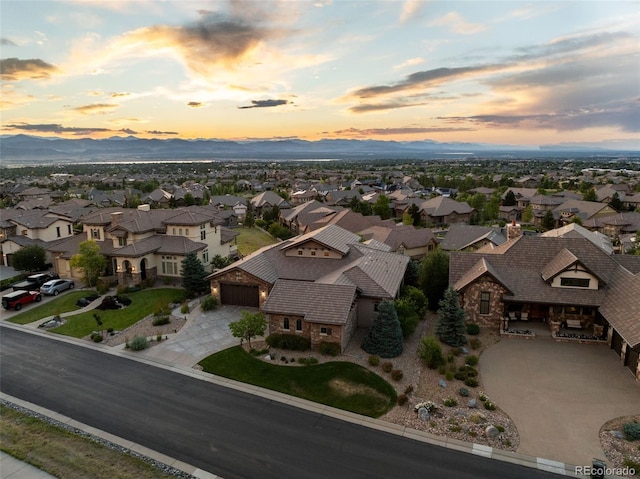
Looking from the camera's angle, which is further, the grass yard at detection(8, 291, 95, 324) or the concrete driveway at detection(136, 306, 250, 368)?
the grass yard at detection(8, 291, 95, 324)

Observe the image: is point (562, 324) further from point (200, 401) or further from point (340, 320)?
point (200, 401)

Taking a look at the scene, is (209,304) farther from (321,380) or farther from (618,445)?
(618,445)

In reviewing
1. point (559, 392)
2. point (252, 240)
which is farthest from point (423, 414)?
point (252, 240)

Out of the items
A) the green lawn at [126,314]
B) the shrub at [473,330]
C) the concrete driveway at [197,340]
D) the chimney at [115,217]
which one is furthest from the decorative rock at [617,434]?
the chimney at [115,217]

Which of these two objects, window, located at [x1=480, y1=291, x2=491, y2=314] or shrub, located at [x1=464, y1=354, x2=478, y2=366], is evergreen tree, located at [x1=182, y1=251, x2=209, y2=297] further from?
window, located at [x1=480, y1=291, x2=491, y2=314]

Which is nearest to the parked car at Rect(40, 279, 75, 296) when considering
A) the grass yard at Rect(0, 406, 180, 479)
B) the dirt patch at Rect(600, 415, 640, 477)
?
the grass yard at Rect(0, 406, 180, 479)

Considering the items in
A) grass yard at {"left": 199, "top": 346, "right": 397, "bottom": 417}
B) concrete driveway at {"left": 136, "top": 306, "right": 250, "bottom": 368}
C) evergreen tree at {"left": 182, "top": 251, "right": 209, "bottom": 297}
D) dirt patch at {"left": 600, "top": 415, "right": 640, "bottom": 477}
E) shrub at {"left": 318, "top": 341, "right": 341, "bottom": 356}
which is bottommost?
concrete driveway at {"left": 136, "top": 306, "right": 250, "bottom": 368}

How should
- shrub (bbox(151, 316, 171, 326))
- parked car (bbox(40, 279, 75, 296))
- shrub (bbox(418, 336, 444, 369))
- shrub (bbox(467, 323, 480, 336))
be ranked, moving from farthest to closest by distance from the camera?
parked car (bbox(40, 279, 75, 296)) → shrub (bbox(151, 316, 171, 326)) → shrub (bbox(467, 323, 480, 336)) → shrub (bbox(418, 336, 444, 369))
